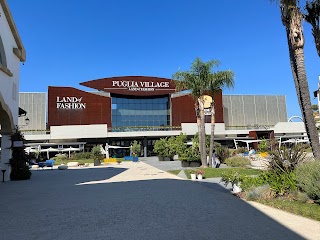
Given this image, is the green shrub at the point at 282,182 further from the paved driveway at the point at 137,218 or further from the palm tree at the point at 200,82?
the palm tree at the point at 200,82

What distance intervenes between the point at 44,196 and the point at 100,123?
46994 millimetres

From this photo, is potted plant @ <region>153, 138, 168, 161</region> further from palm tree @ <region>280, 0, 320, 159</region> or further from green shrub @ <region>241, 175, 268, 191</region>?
palm tree @ <region>280, 0, 320, 159</region>

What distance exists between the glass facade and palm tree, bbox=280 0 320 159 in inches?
1906

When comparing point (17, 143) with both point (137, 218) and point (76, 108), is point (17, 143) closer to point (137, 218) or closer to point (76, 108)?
point (137, 218)

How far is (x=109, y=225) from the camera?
258 inches

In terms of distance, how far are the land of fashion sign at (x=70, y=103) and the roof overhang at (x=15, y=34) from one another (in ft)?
125

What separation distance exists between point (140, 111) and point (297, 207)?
55.3 meters

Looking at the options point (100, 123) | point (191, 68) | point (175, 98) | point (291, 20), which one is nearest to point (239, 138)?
point (175, 98)

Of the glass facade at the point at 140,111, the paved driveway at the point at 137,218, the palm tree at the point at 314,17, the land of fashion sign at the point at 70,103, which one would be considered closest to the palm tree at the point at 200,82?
the palm tree at the point at 314,17

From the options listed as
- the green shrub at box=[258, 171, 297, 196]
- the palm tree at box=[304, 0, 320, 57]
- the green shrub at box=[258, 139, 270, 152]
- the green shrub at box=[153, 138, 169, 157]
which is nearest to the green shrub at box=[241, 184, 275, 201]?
the green shrub at box=[258, 171, 297, 196]

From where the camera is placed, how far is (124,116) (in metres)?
61.0

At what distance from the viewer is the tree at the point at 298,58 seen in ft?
34.3

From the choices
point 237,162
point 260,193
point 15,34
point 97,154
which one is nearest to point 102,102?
point 97,154

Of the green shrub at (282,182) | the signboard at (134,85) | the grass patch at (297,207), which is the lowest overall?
the grass patch at (297,207)
